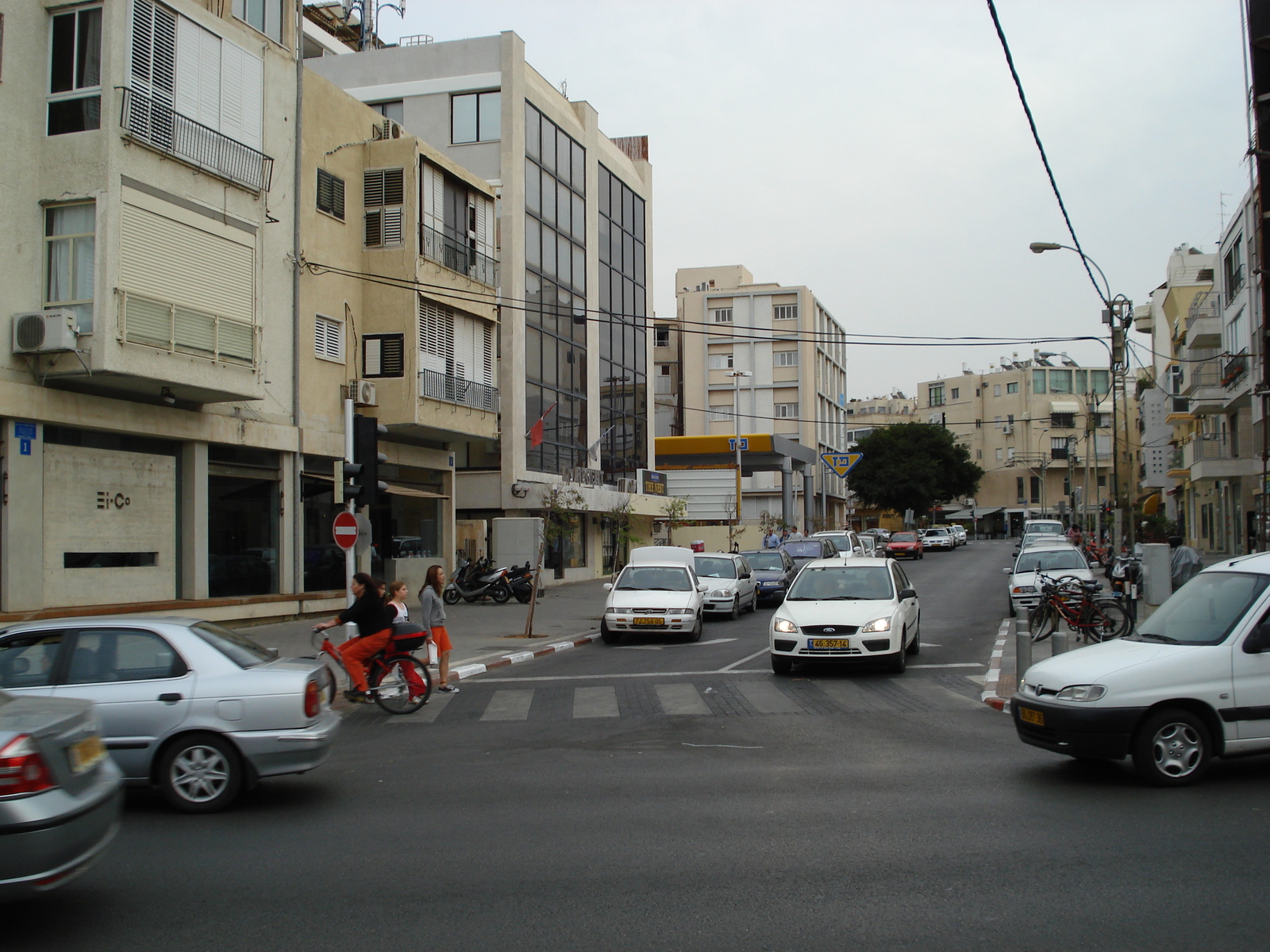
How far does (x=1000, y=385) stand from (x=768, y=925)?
11178cm

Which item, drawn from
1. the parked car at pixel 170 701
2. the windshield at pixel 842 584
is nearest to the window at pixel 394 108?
the windshield at pixel 842 584

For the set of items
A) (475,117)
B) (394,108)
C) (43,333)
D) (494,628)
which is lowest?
(494,628)

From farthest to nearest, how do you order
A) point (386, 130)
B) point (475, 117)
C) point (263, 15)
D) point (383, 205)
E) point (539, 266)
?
point (539, 266), point (475, 117), point (386, 130), point (383, 205), point (263, 15)

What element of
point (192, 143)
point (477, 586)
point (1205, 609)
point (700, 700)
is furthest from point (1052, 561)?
point (192, 143)

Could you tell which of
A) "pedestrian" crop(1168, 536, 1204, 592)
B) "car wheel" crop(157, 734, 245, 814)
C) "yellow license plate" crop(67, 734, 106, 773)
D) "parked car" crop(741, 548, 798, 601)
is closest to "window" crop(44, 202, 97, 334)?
"car wheel" crop(157, 734, 245, 814)

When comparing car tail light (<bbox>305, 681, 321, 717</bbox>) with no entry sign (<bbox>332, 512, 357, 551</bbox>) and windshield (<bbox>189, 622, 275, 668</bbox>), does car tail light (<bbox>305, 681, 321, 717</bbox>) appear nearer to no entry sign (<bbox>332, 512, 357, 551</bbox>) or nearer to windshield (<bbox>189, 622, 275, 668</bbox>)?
windshield (<bbox>189, 622, 275, 668</bbox>)

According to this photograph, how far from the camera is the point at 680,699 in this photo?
1300 centimetres

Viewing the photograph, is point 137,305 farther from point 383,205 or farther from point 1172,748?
point 1172,748

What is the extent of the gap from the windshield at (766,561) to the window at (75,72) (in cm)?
1935

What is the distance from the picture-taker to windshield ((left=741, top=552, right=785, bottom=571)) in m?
29.7

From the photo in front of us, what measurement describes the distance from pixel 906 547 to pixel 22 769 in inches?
2106

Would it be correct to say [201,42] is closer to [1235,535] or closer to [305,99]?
[305,99]

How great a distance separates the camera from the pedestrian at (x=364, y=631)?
38.4 feet

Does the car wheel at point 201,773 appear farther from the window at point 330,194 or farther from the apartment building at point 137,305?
the window at point 330,194
